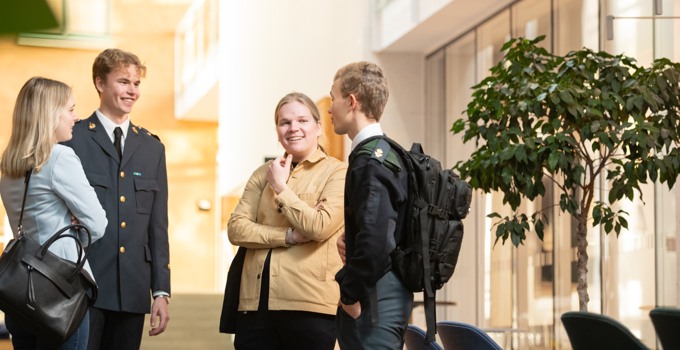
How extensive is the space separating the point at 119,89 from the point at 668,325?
6.29 feet

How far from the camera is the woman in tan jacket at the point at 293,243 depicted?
323 centimetres

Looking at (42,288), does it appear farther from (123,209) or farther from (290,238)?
(290,238)

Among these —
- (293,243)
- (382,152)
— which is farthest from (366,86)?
(293,243)

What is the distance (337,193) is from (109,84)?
2.79 feet

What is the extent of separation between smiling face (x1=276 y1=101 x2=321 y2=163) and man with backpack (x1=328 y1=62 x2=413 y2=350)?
0.55 meters

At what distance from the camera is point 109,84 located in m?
3.31

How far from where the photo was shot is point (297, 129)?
338 cm

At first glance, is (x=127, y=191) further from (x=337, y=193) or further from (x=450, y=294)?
(x=450, y=294)

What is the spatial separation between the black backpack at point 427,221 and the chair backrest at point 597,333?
36 cm

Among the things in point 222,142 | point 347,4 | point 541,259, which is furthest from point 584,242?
point 222,142

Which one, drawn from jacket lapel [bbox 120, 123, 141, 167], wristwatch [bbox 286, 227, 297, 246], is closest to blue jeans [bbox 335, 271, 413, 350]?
wristwatch [bbox 286, 227, 297, 246]

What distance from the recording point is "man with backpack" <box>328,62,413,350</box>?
2623 mm

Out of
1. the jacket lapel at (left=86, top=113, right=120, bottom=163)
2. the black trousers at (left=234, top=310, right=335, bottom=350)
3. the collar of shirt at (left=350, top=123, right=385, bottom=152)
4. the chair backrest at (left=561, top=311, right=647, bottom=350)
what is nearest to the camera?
the chair backrest at (left=561, top=311, right=647, bottom=350)

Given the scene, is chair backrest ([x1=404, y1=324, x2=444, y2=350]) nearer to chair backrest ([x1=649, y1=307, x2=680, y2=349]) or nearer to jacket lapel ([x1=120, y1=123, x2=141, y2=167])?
chair backrest ([x1=649, y1=307, x2=680, y2=349])
